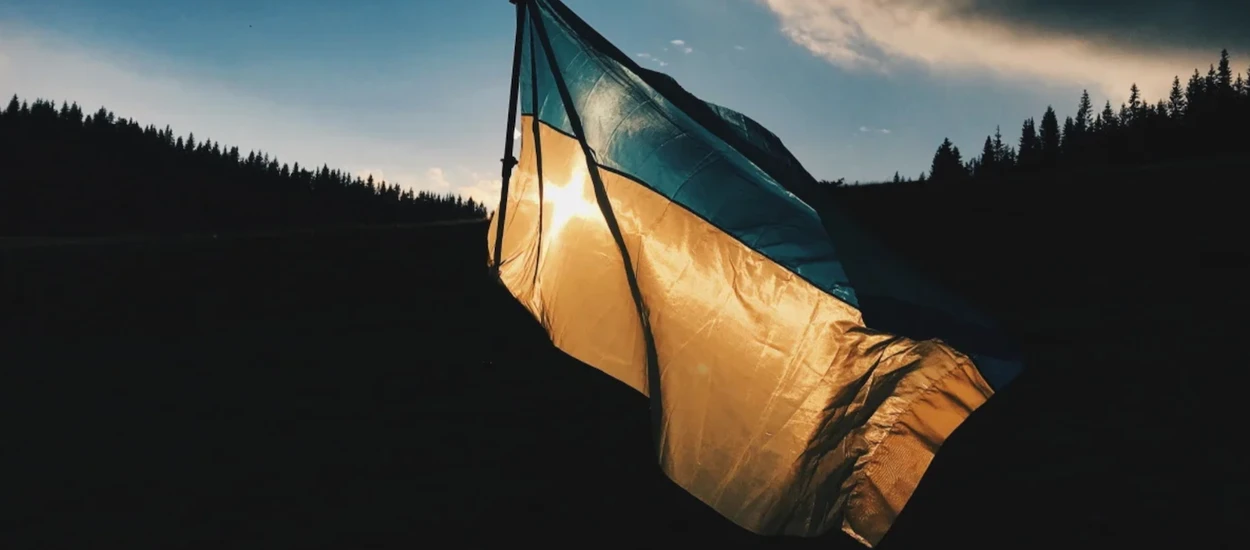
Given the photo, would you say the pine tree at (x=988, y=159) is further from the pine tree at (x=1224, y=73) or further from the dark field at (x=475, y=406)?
the dark field at (x=475, y=406)

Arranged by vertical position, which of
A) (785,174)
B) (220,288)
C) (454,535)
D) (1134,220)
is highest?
(1134,220)

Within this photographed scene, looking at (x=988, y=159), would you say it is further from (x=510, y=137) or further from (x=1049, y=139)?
(x=510, y=137)

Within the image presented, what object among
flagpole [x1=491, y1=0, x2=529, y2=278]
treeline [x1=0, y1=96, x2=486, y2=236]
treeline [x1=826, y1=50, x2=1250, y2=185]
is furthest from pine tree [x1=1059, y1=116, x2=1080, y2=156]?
flagpole [x1=491, y1=0, x2=529, y2=278]

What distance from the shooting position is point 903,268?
18.0 feet

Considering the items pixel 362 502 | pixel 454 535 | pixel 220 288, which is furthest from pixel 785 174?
pixel 220 288

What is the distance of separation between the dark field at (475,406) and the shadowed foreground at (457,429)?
0.04 meters

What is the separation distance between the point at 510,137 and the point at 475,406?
5.60 m

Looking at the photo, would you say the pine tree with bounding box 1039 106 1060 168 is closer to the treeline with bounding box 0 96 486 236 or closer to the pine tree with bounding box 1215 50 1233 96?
the pine tree with bounding box 1215 50 1233 96

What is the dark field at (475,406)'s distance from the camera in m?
7.55

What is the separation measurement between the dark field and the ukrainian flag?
2.69 m

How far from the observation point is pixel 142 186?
135m

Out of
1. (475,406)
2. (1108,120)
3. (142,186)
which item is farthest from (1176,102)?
(142,186)

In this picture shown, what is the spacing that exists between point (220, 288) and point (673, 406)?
1725 centimetres

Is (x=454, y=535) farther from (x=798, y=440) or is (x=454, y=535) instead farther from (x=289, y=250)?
(x=289, y=250)
